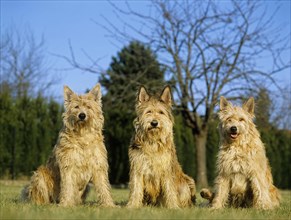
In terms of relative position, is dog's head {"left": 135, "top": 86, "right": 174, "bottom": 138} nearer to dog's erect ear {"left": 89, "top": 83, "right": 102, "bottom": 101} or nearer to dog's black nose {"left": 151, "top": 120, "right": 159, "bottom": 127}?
dog's black nose {"left": 151, "top": 120, "right": 159, "bottom": 127}

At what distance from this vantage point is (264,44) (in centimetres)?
1745

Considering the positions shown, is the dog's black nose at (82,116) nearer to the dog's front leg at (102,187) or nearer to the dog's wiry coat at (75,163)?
the dog's wiry coat at (75,163)

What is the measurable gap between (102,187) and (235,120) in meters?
2.47

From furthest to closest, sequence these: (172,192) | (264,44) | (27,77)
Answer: (27,77), (264,44), (172,192)

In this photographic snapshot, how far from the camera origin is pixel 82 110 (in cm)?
769

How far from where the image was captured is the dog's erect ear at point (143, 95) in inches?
308

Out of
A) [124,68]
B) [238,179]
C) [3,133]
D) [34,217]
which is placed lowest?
[34,217]

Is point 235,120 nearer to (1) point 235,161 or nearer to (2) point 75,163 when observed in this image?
(1) point 235,161

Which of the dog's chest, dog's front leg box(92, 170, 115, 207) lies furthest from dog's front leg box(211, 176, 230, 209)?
dog's front leg box(92, 170, 115, 207)

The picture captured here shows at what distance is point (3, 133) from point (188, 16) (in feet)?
27.3

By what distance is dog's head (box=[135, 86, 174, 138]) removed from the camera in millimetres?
7523

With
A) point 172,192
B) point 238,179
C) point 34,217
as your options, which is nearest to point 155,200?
point 172,192

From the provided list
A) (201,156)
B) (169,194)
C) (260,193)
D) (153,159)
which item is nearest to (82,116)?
(153,159)

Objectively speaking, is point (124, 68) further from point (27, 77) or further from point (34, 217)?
point (34, 217)
